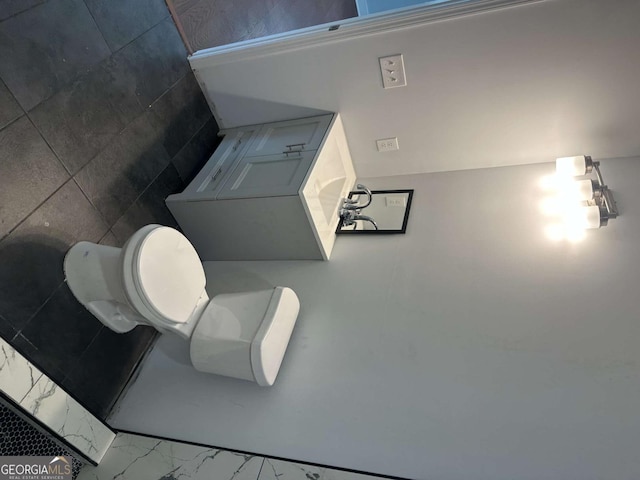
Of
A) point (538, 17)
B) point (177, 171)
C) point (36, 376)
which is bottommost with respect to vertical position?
point (36, 376)

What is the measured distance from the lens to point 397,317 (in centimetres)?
175

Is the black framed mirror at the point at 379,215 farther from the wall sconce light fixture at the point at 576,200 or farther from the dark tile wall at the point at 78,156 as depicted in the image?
the dark tile wall at the point at 78,156

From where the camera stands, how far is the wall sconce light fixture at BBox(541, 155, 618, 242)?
5.91 ft

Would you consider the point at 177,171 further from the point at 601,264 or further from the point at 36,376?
the point at 601,264

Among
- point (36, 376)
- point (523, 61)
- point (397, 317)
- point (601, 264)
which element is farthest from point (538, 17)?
point (36, 376)

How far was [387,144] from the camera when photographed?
2314 mm

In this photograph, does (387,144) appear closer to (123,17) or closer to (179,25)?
(179,25)

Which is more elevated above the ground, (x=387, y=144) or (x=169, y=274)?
(x=169, y=274)

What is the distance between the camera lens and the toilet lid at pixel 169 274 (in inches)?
58.1

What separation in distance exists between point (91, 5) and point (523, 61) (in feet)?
6.11

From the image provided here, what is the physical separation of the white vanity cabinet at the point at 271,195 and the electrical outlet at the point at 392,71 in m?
0.34

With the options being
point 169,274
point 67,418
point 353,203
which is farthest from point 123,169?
point 353,203

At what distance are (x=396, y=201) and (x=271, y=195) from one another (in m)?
0.74

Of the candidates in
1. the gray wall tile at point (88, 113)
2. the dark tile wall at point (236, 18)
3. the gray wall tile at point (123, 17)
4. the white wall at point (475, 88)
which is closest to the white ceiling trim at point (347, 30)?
the white wall at point (475, 88)
